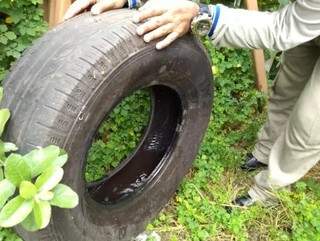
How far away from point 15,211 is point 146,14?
89 cm

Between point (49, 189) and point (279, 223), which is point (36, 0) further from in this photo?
point (279, 223)

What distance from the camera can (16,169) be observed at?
128 centimetres

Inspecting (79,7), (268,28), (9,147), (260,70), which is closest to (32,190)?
(9,147)

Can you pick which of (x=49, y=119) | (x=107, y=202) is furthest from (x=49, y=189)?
(x=107, y=202)

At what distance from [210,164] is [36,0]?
1.29 metres

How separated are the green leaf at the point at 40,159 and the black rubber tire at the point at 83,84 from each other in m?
0.28

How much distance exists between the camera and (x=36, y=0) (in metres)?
2.34

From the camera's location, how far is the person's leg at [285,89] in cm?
257

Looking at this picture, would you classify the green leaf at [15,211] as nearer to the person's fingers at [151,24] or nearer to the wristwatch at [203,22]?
the person's fingers at [151,24]

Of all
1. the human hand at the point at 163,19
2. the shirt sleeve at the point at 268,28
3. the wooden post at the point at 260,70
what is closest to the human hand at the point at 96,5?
the human hand at the point at 163,19

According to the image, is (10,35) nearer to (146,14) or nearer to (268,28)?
(146,14)

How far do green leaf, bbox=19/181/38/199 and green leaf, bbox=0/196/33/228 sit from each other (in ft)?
0.06

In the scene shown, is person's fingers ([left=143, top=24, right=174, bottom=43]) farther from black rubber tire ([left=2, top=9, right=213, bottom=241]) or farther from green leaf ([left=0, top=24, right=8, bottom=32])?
green leaf ([left=0, top=24, right=8, bottom=32])

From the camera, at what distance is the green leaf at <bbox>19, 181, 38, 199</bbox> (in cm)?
124
